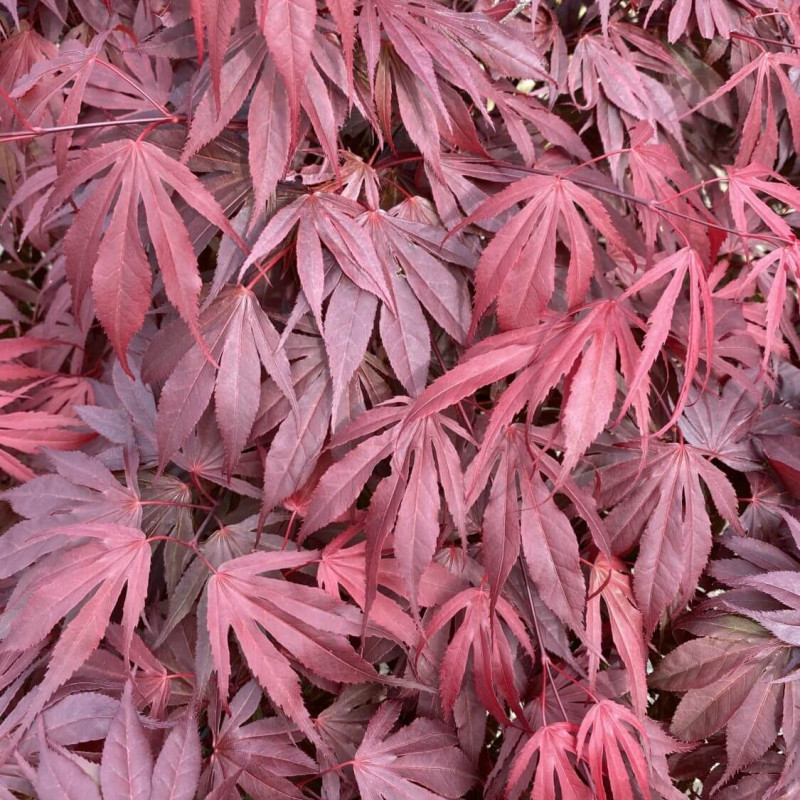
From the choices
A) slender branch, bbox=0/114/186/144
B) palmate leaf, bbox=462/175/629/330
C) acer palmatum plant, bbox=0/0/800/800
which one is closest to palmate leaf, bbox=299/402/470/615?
acer palmatum plant, bbox=0/0/800/800

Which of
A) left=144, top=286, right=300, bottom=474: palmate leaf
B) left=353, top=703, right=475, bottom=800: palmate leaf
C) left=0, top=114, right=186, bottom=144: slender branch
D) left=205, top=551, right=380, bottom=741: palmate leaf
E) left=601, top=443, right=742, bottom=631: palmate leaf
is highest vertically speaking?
left=0, top=114, right=186, bottom=144: slender branch

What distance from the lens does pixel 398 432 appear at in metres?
0.75

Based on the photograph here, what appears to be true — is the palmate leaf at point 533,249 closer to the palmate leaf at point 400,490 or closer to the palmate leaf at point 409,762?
the palmate leaf at point 400,490

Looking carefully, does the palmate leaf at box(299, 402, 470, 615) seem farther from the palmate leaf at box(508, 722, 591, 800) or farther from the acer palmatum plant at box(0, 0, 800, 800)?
the palmate leaf at box(508, 722, 591, 800)

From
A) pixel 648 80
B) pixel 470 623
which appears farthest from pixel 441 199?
pixel 470 623

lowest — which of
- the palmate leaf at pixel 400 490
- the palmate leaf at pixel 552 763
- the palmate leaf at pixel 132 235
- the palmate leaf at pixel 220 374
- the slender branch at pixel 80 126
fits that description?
the palmate leaf at pixel 552 763

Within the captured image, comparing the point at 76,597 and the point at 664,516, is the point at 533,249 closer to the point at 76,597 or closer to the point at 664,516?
the point at 664,516

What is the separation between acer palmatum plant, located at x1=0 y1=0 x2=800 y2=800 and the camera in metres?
0.70

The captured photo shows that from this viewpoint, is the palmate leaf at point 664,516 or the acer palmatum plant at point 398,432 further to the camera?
the palmate leaf at point 664,516

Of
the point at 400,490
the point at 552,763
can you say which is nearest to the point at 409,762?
the point at 552,763

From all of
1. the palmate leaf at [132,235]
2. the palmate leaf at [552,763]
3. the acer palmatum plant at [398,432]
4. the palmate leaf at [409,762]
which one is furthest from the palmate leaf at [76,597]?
the palmate leaf at [552,763]

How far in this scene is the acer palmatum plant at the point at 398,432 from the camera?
0.70m

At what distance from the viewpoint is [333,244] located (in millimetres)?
756

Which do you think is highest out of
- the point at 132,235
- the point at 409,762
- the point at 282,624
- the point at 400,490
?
the point at 132,235
